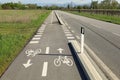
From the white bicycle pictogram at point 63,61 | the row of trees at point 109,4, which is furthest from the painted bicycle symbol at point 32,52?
the row of trees at point 109,4

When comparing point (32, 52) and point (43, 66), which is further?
point (32, 52)

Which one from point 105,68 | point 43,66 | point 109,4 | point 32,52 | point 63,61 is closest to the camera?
point 105,68

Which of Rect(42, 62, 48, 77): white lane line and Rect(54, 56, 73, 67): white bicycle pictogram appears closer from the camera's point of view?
Rect(42, 62, 48, 77): white lane line

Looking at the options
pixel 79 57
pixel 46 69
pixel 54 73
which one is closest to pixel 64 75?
pixel 54 73

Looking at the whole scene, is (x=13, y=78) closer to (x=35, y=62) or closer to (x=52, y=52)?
(x=35, y=62)

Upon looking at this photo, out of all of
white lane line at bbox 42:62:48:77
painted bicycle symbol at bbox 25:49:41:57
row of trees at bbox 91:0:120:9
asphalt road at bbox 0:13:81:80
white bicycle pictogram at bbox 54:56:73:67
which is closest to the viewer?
asphalt road at bbox 0:13:81:80

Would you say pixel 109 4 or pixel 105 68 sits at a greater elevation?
pixel 105 68

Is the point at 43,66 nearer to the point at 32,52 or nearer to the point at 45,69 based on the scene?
the point at 45,69

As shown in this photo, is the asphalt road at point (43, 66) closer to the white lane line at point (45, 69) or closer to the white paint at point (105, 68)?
the white lane line at point (45, 69)

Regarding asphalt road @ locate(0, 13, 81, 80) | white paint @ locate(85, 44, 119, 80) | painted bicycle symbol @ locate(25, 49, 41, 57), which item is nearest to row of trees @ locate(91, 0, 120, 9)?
painted bicycle symbol @ locate(25, 49, 41, 57)

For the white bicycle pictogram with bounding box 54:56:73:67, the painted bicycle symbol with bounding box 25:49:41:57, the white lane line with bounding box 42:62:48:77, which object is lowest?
the painted bicycle symbol with bounding box 25:49:41:57

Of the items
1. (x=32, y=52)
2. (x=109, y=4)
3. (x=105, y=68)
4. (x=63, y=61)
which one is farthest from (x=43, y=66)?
(x=109, y=4)

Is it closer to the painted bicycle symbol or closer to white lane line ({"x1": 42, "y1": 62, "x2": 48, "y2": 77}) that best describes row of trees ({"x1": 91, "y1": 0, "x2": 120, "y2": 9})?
the painted bicycle symbol

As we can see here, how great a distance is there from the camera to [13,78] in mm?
7621
